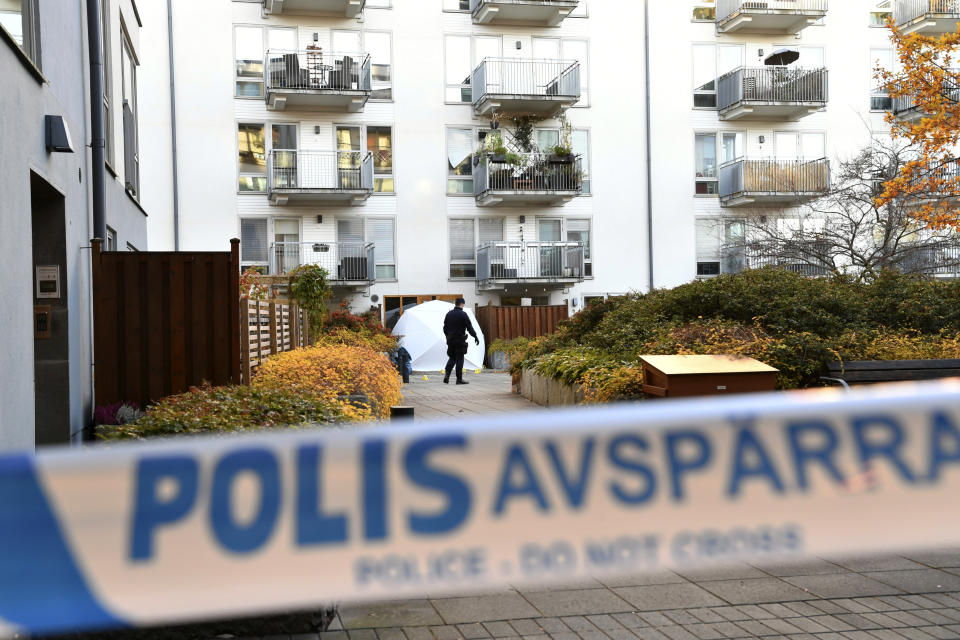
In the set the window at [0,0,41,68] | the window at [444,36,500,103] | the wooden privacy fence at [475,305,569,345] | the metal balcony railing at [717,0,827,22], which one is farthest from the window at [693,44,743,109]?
the window at [0,0,41,68]

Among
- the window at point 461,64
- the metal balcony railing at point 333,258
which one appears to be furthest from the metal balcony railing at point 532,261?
the window at point 461,64

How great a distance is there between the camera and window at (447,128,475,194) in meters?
32.9

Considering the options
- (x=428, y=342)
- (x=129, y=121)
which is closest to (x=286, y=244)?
(x=428, y=342)

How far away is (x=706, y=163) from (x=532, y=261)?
26.2 feet

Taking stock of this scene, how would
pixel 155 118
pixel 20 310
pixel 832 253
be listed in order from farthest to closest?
pixel 155 118
pixel 832 253
pixel 20 310

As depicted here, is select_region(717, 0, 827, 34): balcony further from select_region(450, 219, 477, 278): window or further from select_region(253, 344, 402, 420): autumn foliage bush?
select_region(253, 344, 402, 420): autumn foliage bush

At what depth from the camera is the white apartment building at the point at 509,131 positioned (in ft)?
102

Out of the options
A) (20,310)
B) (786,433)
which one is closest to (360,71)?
(20,310)

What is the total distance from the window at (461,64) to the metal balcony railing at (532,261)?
17.9ft

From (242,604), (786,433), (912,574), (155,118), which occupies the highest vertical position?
(155,118)

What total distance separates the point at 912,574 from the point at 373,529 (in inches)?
176

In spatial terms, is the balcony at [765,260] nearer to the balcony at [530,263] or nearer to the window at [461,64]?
the balcony at [530,263]

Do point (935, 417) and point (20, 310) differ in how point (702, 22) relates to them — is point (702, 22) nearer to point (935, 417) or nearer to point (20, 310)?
point (20, 310)

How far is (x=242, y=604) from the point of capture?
183 cm
